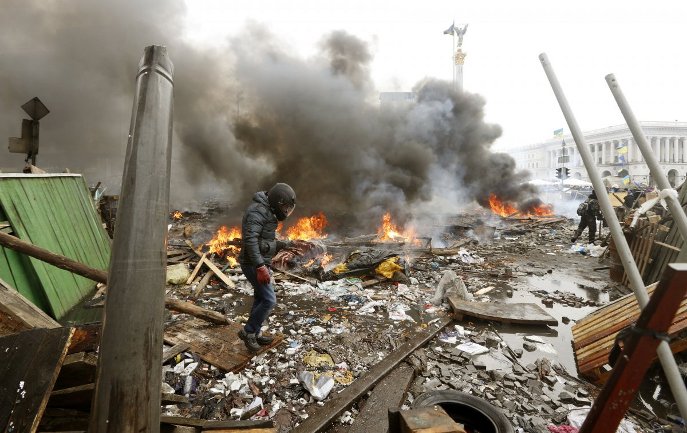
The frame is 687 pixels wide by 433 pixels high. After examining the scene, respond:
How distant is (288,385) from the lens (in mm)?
3361

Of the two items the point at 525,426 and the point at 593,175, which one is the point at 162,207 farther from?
the point at 525,426

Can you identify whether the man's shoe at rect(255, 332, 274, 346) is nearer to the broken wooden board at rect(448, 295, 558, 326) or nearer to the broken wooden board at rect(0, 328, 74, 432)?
the broken wooden board at rect(0, 328, 74, 432)

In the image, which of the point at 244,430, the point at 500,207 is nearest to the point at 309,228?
the point at 244,430

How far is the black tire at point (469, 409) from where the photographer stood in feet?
8.47

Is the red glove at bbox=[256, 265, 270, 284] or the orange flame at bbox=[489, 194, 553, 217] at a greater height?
the orange flame at bbox=[489, 194, 553, 217]

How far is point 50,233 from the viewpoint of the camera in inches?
180

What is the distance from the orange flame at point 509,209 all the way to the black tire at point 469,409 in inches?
775

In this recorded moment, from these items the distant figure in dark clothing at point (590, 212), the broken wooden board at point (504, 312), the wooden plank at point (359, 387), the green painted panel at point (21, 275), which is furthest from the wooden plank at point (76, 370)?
the distant figure in dark clothing at point (590, 212)

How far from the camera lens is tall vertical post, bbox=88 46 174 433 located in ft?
4.59

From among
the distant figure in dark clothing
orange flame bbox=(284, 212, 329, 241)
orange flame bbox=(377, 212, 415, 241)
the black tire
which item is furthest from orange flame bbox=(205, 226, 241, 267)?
the distant figure in dark clothing

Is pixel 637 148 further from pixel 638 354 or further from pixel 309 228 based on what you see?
pixel 638 354

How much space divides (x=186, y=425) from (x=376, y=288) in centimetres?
485

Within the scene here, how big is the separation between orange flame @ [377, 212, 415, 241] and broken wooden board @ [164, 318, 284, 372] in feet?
26.4

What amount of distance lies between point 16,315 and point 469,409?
4.01 meters
